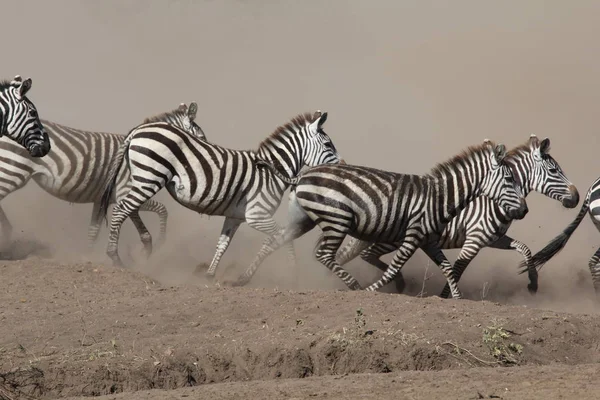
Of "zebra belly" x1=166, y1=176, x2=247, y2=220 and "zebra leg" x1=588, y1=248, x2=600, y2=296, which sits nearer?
"zebra belly" x1=166, y1=176, x2=247, y2=220

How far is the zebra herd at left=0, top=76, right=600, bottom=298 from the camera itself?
1244cm

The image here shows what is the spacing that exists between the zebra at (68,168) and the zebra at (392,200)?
322cm

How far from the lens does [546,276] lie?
53.1 feet

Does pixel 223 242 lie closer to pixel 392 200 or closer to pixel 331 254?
pixel 331 254

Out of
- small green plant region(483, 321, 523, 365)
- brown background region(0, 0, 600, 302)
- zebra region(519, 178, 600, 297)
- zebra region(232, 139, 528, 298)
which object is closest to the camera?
small green plant region(483, 321, 523, 365)

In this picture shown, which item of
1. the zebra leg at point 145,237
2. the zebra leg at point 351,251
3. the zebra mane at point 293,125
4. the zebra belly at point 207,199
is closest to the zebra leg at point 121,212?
the zebra belly at point 207,199

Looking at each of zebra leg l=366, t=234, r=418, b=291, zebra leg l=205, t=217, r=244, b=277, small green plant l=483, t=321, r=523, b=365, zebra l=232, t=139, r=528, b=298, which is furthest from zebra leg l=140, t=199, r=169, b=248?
small green plant l=483, t=321, r=523, b=365

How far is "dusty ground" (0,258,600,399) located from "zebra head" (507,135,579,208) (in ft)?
12.6

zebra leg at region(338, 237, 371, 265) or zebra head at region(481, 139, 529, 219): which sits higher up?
zebra head at region(481, 139, 529, 219)

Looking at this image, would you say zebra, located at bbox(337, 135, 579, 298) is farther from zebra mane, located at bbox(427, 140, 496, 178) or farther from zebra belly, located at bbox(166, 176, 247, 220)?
zebra belly, located at bbox(166, 176, 247, 220)

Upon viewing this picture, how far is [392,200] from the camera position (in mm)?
12453

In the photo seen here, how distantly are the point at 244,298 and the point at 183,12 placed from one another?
24180mm

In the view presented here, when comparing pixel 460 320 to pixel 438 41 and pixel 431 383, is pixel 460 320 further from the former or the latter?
pixel 438 41

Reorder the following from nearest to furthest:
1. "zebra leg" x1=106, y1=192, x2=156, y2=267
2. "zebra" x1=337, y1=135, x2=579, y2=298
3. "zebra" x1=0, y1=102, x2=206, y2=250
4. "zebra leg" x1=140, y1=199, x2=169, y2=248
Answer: "zebra leg" x1=106, y1=192, x2=156, y2=267 → "zebra" x1=0, y1=102, x2=206, y2=250 → "zebra" x1=337, y1=135, x2=579, y2=298 → "zebra leg" x1=140, y1=199, x2=169, y2=248
